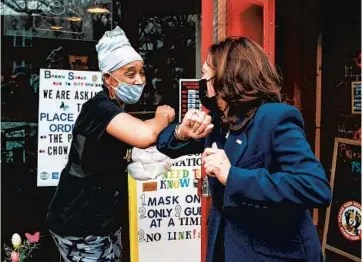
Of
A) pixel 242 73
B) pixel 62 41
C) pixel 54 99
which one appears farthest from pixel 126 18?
pixel 242 73

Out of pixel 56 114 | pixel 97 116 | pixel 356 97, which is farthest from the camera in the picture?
pixel 356 97

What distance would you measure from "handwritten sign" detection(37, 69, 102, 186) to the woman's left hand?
2.15 metres

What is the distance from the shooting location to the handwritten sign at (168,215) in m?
3.87

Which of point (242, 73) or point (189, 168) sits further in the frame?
point (189, 168)

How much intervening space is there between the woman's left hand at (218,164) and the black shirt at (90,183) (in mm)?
967

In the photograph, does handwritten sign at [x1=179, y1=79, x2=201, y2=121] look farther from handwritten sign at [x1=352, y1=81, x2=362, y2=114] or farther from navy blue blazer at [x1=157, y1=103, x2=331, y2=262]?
navy blue blazer at [x1=157, y1=103, x2=331, y2=262]

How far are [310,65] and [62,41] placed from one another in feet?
7.53

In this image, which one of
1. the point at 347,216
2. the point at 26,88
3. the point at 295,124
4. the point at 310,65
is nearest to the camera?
the point at 295,124

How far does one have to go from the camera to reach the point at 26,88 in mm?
3787

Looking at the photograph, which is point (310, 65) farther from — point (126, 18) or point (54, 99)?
point (54, 99)

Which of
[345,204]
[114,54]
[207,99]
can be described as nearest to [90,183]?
[114,54]

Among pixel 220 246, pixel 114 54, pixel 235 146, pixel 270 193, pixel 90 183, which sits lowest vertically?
pixel 220 246

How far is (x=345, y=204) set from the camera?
14.9ft

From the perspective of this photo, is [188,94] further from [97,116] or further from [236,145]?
[236,145]
